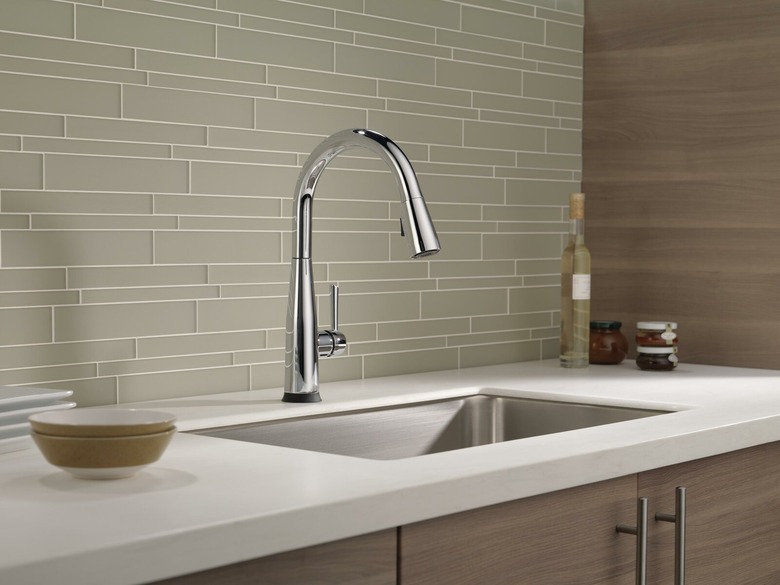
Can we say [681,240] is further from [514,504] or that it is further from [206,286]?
[514,504]

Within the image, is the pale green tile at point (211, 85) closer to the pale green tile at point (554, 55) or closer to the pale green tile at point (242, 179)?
Result: the pale green tile at point (242, 179)

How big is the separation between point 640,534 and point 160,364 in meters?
0.83

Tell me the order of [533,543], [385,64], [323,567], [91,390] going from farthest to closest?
[385,64] → [91,390] → [533,543] → [323,567]

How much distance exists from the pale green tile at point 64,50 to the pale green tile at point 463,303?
0.83 meters

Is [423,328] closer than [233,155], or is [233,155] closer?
[233,155]

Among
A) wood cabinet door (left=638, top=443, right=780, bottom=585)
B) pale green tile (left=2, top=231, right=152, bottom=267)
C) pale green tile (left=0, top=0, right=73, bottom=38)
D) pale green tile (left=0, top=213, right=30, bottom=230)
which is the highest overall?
pale green tile (left=0, top=0, right=73, bottom=38)

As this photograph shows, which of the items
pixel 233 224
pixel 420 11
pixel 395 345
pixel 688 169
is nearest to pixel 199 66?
pixel 233 224

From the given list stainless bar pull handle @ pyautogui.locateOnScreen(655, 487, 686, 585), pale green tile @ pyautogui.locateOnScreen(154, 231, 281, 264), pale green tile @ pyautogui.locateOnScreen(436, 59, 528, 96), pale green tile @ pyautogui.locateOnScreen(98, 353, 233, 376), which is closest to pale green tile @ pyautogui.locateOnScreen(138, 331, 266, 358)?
pale green tile @ pyautogui.locateOnScreen(98, 353, 233, 376)

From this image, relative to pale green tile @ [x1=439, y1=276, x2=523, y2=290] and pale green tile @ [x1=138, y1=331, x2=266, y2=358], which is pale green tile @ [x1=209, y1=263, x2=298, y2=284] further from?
pale green tile @ [x1=439, y1=276, x2=523, y2=290]

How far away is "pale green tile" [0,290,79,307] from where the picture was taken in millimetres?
1665

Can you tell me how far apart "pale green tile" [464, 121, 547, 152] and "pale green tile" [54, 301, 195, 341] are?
80 cm

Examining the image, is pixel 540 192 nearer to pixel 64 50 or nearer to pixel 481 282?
pixel 481 282

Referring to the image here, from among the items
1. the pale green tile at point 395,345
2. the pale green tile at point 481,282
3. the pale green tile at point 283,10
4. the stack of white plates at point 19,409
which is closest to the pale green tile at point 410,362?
the pale green tile at point 395,345

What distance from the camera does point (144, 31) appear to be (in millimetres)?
1818
